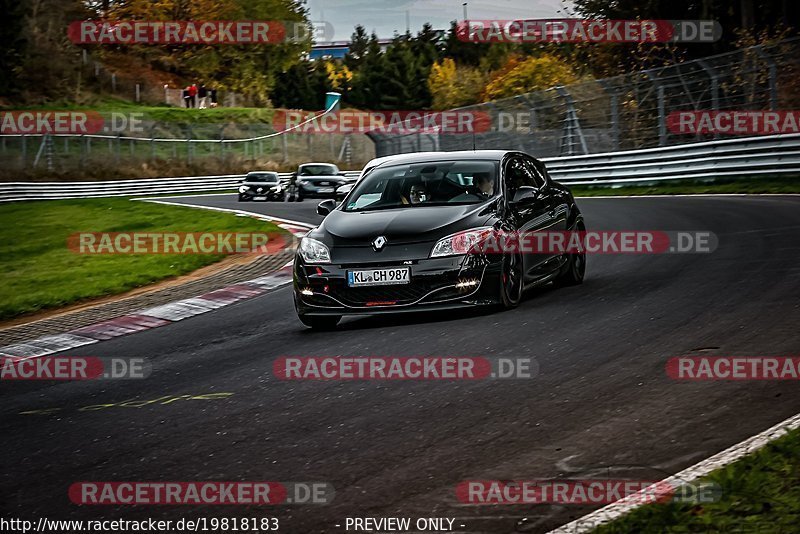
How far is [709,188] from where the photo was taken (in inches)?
1030

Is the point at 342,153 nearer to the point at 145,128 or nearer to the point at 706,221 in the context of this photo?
the point at 145,128

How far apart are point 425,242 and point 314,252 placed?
1.03 m

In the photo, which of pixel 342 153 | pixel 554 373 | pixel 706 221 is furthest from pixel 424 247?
pixel 342 153

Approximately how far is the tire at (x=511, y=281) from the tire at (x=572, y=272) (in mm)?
1292

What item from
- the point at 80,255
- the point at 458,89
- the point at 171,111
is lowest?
the point at 80,255

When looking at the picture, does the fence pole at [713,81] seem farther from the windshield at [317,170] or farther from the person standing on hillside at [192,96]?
the person standing on hillside at [192,96]

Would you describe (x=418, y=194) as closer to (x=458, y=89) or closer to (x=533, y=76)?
(x=533, y=76)

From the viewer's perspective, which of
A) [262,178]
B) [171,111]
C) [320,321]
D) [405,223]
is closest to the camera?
[405,223]

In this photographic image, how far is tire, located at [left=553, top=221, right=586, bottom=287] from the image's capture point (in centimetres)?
1129

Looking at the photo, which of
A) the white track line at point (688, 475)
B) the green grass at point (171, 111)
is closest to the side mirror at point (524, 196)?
the white track line at point (688, 475)

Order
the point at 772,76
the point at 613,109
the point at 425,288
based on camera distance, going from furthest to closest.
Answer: the point at 613,109, the point at 772,76, the point at 425,288

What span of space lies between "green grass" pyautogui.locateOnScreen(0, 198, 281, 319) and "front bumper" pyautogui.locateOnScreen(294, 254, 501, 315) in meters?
5.55

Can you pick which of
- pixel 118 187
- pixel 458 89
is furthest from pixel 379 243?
pixel 458 89

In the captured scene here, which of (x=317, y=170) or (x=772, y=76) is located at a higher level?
(x=772, y=76)
